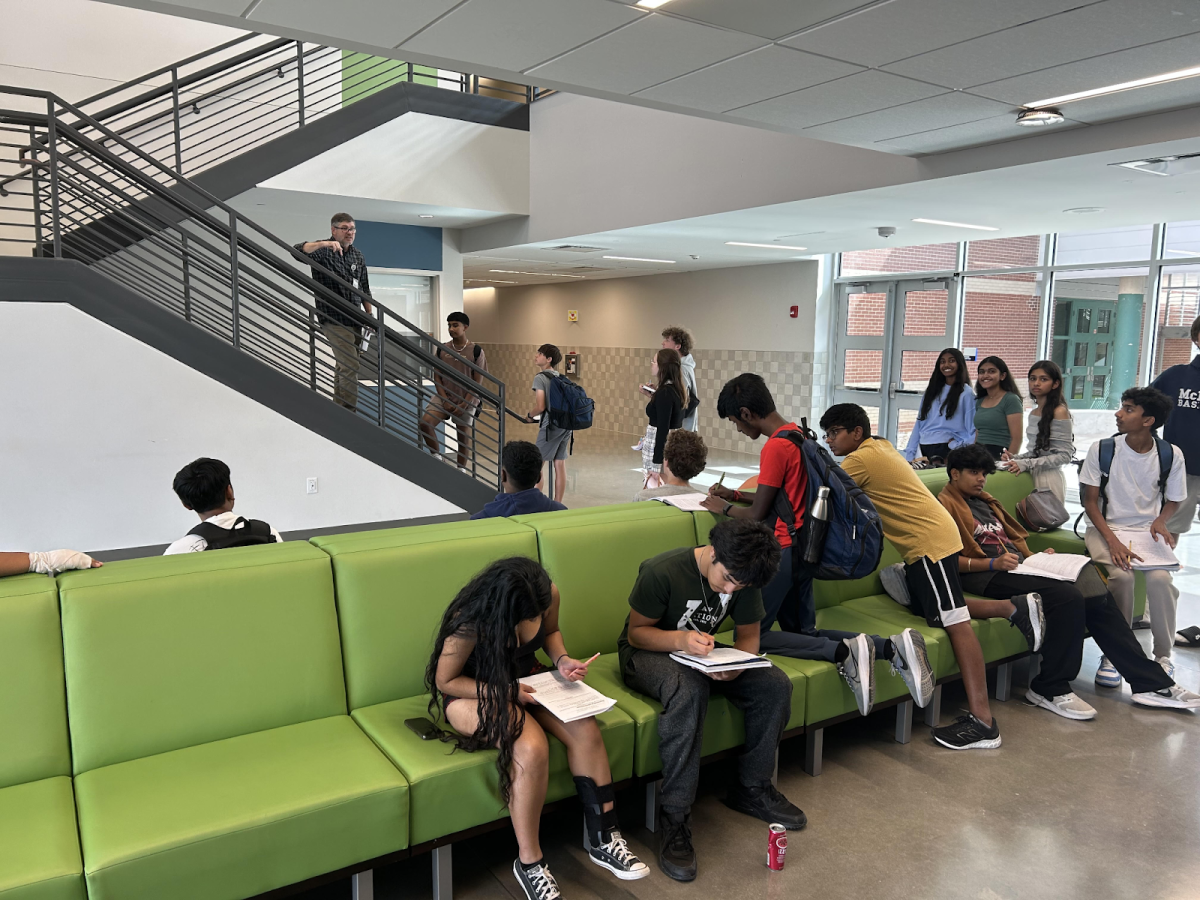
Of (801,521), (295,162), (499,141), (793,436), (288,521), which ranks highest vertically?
(499,141)

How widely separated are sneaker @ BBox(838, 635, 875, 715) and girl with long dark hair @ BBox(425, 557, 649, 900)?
1192 mm

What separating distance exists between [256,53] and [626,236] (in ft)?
13.1

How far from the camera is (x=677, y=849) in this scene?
2787 millimetres

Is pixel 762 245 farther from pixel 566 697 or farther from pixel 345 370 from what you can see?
pixel 566 697

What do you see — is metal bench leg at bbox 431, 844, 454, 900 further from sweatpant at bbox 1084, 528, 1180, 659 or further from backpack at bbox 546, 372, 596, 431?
backpack at bbox 546, 372, 596, 431

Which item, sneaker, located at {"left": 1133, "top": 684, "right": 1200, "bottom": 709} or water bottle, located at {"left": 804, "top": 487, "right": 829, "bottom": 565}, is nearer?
water bottle, located at {"left": 804, "top": 487, "right": 829, "bottom": 565}

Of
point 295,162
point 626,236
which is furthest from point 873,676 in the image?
point 295,162

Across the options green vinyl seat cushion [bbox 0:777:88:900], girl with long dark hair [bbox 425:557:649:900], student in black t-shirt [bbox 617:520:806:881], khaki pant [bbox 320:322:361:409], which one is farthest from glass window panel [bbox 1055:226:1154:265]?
green vinyl seat cushion [bbox 0:777:88:900]

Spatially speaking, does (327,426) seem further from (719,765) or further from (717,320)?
(717,320)

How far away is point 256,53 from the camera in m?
8.00

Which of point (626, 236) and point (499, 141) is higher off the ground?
point (499, 141)

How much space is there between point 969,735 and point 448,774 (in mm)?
2436

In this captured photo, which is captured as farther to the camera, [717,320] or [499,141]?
[717,320]

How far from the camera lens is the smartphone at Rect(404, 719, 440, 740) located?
2.62 m
